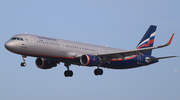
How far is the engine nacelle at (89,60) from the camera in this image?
48.8 m

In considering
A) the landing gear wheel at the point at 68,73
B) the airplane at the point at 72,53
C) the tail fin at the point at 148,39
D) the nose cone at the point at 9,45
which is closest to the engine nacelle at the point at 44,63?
the airplane at the point at 72,53

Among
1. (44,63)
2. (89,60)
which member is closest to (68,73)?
(44,63)

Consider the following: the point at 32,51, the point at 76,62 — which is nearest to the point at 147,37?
the point at 76,62

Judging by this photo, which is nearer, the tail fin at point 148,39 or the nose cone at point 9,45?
the nose cone at point 9,45

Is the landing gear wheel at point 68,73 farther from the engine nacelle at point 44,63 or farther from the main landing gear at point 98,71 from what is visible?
the main landing gear at point 98,71

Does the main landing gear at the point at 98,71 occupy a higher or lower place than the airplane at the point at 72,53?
lower

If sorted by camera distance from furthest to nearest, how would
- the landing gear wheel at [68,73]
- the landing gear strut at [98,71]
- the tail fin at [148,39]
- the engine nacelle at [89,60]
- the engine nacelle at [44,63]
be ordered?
the tail fin at [148,39] → the landing gear wheel at [68,73] → the engine nacelle at [44,63] → the landing gear strut at [98,71] → the engine nacelle at [89,60]

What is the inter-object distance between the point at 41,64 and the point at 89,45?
8.59 metres

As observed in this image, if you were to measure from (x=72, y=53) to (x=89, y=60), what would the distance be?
2.86m

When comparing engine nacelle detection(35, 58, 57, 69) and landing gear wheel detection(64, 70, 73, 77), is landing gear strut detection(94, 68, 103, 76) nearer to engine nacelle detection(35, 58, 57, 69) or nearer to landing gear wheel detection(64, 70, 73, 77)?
landing gear wheel detection(64, 70, 73, 77)

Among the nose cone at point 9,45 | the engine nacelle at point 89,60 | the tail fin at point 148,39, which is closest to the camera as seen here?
the nose cone at point 9,45

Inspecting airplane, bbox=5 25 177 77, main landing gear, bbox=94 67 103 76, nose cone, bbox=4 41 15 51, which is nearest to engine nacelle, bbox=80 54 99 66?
airplane, bbox=5 25 177 77

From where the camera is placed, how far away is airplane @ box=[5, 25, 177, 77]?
4609 centimetres

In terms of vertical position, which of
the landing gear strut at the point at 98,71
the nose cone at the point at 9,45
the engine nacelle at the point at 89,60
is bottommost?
the landing gear strut at the point at 98,71
